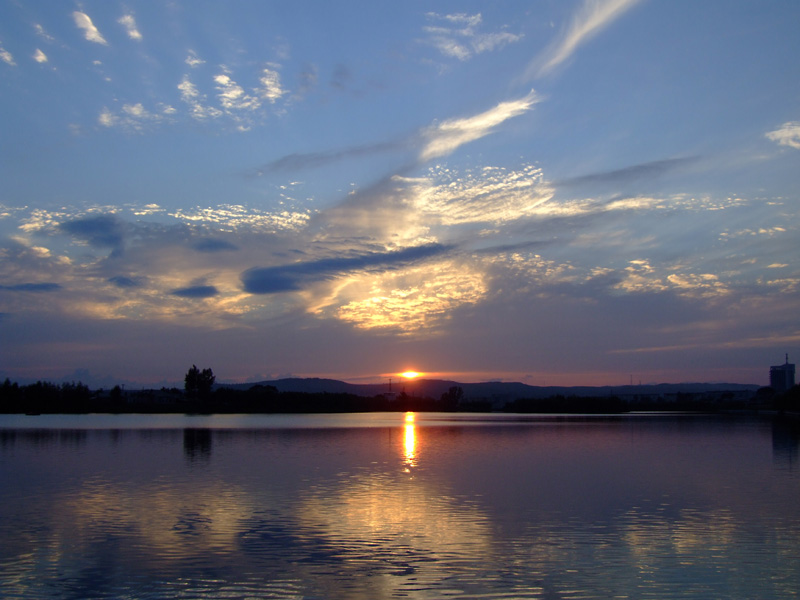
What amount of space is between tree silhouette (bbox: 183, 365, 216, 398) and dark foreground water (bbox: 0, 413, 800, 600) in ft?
424

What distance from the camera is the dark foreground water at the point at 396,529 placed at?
41.4ft

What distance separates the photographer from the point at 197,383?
15950 centimetres

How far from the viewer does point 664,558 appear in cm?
1470

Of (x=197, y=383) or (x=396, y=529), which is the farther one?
(x=197, y=383)

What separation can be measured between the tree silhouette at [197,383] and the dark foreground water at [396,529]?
424 ft

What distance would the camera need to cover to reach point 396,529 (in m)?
17.5

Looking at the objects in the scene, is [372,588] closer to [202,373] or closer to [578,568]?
[578,568]

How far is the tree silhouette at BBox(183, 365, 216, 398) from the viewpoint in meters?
159

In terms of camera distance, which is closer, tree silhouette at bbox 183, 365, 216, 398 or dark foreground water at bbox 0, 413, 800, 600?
dark foreground water at bbox 0, 413, 800, 600

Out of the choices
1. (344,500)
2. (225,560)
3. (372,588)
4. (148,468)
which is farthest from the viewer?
(148,468)

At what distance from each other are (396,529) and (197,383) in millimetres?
150112

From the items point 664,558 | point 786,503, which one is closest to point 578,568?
point 664,558

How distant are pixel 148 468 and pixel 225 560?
61.2 ft

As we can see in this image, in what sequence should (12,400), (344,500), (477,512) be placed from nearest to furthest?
(477,512)
(344,500)
(12,400)
